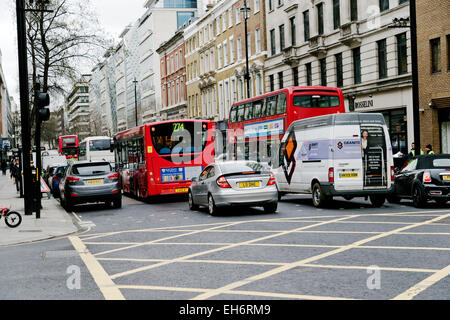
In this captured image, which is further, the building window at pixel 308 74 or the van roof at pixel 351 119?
the building window at pixel 308 74

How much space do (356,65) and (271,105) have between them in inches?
437

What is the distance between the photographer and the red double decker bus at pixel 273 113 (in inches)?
995

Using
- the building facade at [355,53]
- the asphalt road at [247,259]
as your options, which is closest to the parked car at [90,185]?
the asphalt road at [247,259]

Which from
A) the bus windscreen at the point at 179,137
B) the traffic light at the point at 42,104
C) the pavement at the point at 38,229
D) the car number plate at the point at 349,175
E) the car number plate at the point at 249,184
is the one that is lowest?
the pavement at the point at 38,229

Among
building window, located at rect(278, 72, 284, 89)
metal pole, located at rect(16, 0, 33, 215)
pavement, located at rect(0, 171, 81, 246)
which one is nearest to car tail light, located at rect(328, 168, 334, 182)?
pavement, located at rect(0, 171, 81, 246)

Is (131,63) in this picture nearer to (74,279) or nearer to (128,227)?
(128,227)

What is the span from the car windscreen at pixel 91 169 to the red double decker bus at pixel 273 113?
291 inches

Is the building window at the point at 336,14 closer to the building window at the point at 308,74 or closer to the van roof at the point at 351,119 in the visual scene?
the building window at the point at 308,74

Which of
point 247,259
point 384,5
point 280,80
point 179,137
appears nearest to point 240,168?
point 179,137

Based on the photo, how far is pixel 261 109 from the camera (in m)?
28.3

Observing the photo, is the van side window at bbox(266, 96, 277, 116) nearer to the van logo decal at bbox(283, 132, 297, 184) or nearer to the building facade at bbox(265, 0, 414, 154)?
the building facade at bbox(265, 0, 414, 154)

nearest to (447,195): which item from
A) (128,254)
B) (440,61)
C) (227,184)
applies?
(227,184)

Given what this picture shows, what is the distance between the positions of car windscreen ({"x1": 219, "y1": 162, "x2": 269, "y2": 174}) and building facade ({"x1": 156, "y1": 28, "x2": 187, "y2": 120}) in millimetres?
59175

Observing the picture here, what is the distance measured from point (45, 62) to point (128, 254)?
2520cm
